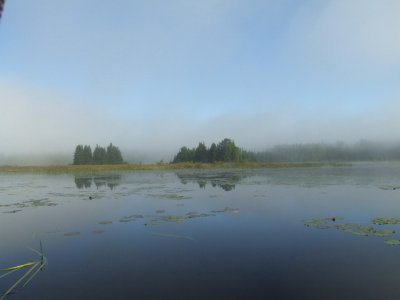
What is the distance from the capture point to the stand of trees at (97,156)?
109125mm

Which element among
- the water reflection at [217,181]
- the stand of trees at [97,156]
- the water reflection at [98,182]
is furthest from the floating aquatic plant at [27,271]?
the stand of trees at [97,156]

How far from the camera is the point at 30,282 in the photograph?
23.9 feet

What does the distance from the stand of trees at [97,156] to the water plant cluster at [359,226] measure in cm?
10321

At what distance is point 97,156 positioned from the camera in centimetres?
11100

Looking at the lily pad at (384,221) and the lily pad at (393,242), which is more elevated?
the lily pad at (384,221)

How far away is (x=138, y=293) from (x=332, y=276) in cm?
398

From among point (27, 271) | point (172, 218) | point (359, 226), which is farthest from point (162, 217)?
point (359, 226)

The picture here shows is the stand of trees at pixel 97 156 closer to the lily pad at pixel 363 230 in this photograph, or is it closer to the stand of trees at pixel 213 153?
the stand of trees at pixel 213 153

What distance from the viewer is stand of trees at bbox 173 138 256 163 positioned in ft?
306

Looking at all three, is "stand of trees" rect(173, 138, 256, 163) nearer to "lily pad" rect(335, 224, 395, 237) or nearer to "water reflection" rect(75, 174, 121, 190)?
"water reflection" rect(75, 174, 121, 190)

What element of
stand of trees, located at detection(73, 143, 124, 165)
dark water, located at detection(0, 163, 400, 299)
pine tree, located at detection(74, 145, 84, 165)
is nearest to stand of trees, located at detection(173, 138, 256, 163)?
stand of trees, located at detection(73, 143, 124, 165)

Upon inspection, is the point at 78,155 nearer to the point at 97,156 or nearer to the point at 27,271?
the point at 97,156

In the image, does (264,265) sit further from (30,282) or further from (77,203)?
(77,203)

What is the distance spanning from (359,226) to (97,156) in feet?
350
